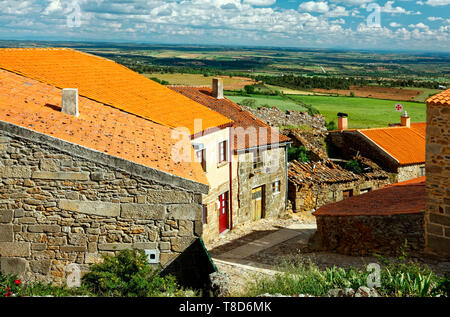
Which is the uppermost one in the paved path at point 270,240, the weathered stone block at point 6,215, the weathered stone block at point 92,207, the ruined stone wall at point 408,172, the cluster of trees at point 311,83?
the cluster of trees at point 311,83

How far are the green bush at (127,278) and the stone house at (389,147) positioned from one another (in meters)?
25.9

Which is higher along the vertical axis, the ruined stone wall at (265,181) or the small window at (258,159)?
the small window at (258,159)

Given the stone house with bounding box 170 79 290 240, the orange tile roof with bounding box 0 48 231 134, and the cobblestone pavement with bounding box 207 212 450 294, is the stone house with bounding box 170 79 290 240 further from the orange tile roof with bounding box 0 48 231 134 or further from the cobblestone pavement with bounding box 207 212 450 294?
the orange tile roof with bounding box 0 48 231 134

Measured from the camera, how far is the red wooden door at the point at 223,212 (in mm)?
23484

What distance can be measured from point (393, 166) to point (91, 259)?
87.5 feet

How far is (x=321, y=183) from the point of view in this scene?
96.8ft

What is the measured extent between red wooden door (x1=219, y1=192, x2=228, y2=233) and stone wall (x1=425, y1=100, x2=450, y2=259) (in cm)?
1053

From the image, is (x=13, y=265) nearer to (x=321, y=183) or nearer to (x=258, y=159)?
(x=258, y=159)

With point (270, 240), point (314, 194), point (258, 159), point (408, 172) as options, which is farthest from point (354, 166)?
point (270, 240)

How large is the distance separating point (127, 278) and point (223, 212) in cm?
1329

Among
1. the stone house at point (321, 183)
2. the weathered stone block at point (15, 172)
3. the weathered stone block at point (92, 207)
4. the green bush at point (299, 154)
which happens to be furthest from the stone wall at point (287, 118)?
the weathered stone block at point (15, 172)

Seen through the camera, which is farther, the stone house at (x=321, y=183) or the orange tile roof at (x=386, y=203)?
the stone house at (x=321, y=183)

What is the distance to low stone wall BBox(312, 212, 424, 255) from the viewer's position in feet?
50.5

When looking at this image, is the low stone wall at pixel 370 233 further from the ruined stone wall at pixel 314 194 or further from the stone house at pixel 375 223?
the ruined stone wall at pixel 314 194
